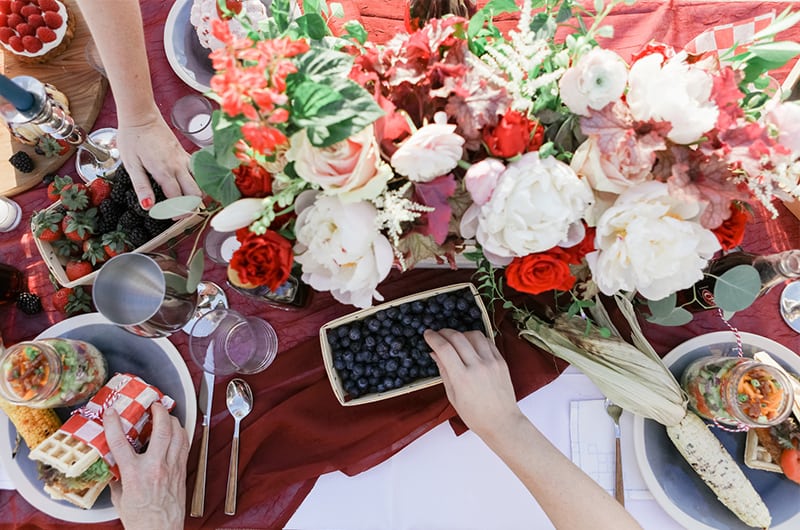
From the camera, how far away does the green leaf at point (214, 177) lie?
0.61m

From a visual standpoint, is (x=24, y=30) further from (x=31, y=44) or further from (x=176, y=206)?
(x=176, y=206)

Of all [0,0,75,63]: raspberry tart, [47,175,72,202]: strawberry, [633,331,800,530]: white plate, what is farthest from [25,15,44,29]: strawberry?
[633,331,800,530]: white plate

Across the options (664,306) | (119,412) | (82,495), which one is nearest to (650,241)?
(664,306)

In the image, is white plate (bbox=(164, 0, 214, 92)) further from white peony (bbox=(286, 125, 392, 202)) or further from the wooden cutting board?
white peony (bbox=(286, 125, 392, 202))

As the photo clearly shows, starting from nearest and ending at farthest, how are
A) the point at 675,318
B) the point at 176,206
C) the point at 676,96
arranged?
the point at 676,96, the point at 176,206, the point at 675,318

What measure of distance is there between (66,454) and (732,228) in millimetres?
1131

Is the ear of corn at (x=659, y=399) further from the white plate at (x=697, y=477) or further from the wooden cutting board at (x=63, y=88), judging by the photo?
the wooden cutting board at (x=63, y=88)

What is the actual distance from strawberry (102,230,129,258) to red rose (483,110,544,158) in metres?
0.76

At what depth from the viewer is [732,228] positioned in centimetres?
60

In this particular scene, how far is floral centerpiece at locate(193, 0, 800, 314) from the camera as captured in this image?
51 cm

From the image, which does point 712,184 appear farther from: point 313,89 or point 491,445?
point 491,445

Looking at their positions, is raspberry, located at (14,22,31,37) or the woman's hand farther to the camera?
raspberry, located at (14,22,31,37)

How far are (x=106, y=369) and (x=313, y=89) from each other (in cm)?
85

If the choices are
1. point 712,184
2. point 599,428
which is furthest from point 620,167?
point 599,428
